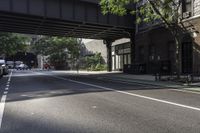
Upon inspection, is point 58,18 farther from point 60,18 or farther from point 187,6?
point 187,6

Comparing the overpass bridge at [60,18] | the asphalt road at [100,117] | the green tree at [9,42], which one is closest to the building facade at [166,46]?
the overpass bridge at [60,18]

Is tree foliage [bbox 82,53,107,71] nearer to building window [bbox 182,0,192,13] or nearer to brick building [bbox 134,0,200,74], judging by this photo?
brick building [bbox 134,0,200,74]

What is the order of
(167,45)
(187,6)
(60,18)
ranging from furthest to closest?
(167,45) < (60,18) < (187,6)

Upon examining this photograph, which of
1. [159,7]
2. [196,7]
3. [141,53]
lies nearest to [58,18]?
[159,7]

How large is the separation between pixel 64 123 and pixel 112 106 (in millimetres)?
3242

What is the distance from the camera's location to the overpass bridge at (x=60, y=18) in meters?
35.4

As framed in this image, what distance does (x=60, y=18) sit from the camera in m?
38.0

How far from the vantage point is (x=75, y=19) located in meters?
39.3

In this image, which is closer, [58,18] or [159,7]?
[159,7]

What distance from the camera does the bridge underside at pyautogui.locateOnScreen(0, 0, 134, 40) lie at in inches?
1391

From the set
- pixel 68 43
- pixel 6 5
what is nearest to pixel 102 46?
pixel 68 43

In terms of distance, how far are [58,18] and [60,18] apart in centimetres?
26

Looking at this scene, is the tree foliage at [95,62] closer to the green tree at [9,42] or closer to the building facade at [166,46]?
the green tree at [9,42]

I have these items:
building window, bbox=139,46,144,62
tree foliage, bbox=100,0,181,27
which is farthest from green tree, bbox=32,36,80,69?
tree foliage, bbox=100,0,181,27
